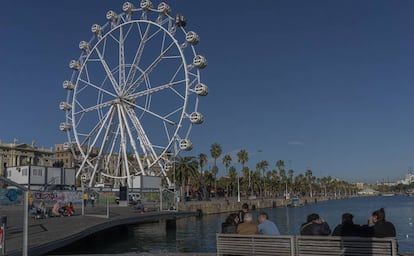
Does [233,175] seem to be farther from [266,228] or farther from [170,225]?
[266,228]

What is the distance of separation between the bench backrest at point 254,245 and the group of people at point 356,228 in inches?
27.4

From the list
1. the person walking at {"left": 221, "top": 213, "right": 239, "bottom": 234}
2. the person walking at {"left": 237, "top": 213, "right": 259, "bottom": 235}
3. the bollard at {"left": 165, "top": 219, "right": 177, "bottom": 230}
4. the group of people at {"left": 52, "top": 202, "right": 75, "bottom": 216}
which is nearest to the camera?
the person walking at {"left": 237, "top": 213, "right": 259, "bottom": 235}

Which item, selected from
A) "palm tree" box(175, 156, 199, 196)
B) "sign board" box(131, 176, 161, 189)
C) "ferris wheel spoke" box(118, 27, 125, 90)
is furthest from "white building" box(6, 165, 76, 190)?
"palm tree" box(175, 156, 199, 196)

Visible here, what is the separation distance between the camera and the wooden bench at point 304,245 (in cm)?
999

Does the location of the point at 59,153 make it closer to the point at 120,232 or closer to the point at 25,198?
the point at 120,232

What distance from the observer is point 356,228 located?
444 inches

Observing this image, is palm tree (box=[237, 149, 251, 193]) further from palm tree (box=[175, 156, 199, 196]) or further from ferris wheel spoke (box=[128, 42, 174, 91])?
ferris wheel spoke (box=[128, 42, 174, 91])

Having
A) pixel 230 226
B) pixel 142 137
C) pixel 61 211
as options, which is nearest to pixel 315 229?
pixel 230 226

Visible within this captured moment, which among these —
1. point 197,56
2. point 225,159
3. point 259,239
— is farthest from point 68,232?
point 225,159

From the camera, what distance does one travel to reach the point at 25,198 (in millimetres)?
11719

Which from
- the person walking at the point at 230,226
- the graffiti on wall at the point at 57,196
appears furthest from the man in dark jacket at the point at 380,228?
the graffiti on wall at the point at 57,196

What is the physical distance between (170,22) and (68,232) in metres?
35.2

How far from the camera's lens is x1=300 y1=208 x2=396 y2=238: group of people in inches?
428

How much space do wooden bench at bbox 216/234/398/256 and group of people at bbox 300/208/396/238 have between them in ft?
2.18
